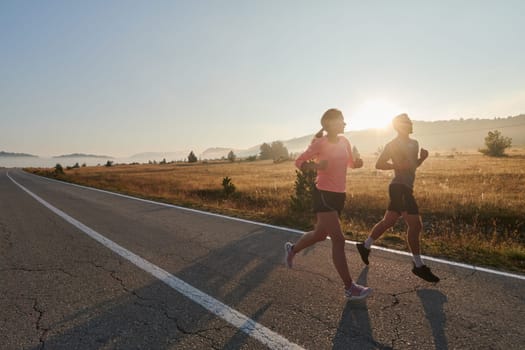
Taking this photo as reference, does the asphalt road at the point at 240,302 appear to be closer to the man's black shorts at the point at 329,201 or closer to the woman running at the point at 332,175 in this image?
the woman running at the point at 332,175

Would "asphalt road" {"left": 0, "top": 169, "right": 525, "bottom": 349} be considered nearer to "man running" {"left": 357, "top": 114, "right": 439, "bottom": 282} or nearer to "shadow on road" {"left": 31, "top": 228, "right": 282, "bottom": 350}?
"shadow on road" {"left": 31, "top": 228, "right": 282, "bottom": 350}

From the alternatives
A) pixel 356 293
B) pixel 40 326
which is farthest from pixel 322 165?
pixel 40 326

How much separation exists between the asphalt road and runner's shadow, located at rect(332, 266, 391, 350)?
14mm

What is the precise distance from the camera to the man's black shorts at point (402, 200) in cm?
391

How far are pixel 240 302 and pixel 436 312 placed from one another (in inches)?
80.9

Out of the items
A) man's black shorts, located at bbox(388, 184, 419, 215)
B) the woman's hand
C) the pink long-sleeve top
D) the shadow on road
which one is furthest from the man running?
the shadow on road

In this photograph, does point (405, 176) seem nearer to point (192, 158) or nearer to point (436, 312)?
point (436, 312)

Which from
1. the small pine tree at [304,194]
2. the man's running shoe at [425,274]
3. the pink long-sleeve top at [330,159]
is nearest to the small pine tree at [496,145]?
the small pine tree at [304,194]

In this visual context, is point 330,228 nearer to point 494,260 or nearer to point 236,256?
point 236,256

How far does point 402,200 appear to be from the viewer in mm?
3996

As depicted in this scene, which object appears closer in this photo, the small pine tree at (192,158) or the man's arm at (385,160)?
the man's arm at (385,160)

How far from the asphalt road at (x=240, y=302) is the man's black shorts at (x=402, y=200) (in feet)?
2.87

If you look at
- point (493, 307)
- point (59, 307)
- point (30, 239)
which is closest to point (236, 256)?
point (59, 307)

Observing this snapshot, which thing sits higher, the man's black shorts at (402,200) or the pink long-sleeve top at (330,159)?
the pink long-sleeve top at (330,159)
